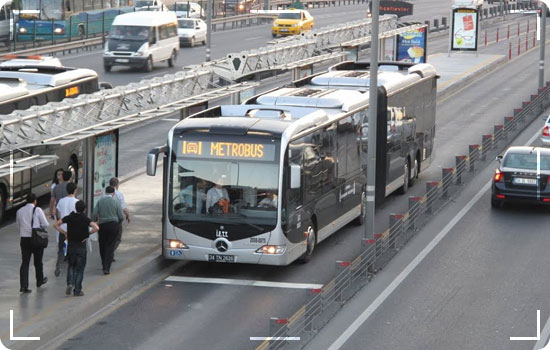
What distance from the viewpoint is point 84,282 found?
19.9 m

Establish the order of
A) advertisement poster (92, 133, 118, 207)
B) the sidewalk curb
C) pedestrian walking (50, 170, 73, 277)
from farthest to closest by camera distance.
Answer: advertisement poster (92, 133, 118, 207) → pedestrian walking (50, 170, 73, 277) → the sidewalk curb

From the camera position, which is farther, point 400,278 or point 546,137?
point 546,137

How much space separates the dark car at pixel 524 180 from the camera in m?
27.1

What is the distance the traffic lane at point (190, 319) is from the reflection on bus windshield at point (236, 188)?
1.25 metres

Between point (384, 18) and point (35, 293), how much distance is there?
34.8 metres

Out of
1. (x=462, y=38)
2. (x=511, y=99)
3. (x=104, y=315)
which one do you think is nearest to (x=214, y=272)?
(x=104, y=315)

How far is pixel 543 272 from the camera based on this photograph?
2194cm

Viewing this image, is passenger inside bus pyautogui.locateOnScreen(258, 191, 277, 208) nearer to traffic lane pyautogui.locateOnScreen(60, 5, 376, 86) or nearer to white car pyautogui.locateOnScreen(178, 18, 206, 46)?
traffic lane pyautogui.locateOnScreen(60, 5, 376, 86)

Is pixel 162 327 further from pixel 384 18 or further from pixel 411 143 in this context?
pixel 384 18

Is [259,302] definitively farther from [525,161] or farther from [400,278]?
[525,161]

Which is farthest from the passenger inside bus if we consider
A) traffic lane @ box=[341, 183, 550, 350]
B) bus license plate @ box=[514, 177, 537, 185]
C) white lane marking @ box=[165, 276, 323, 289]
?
bus license plate @ box=[514, 177, 537, 185]

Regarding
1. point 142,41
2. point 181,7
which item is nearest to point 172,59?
point 142,41

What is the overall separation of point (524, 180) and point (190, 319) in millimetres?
11172

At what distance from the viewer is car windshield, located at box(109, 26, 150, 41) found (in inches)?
2217
